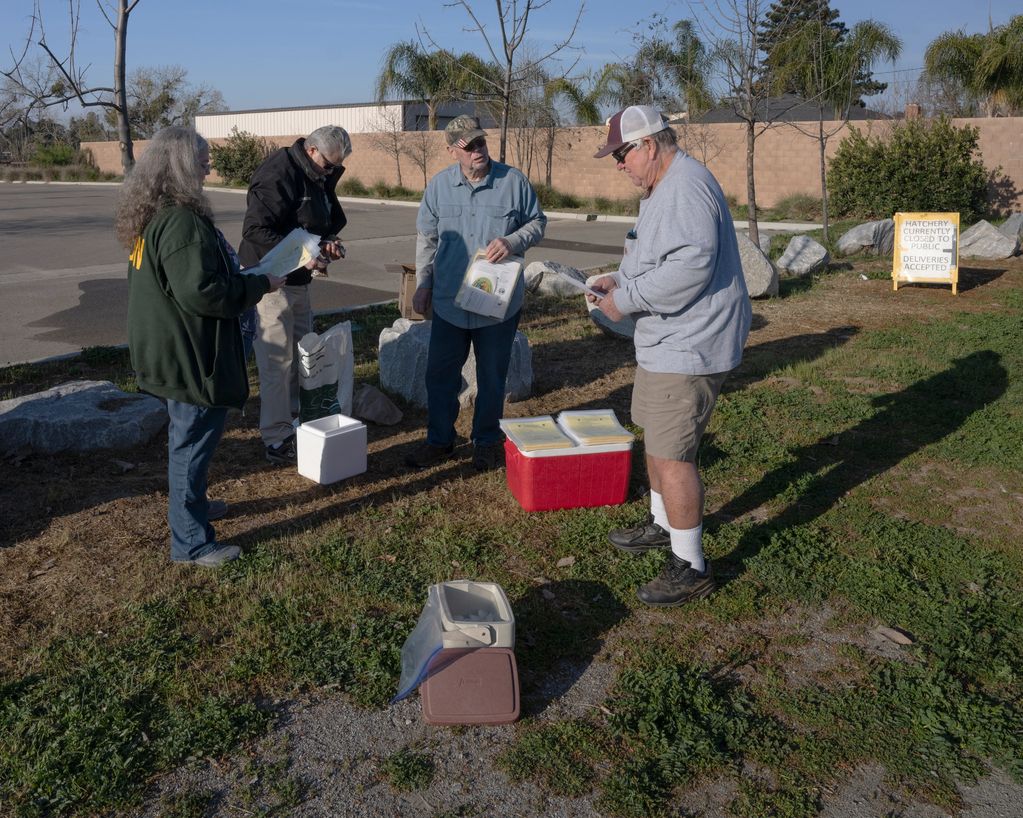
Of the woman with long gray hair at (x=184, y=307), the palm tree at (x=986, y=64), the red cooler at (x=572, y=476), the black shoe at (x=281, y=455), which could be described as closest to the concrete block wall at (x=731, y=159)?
the palm tree at (x=986, y=64)

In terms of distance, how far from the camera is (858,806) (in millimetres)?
2742

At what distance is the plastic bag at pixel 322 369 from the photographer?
5395mm

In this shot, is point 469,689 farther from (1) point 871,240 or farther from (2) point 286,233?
(1) point 871,240

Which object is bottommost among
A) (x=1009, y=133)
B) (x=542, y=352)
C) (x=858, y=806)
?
(x=858, y=806)

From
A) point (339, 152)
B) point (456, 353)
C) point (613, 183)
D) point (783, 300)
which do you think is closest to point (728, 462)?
point (456, 353)

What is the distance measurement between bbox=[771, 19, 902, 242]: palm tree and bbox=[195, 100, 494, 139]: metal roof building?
1349 centimetres

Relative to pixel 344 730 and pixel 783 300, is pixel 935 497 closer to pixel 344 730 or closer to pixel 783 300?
pixel 344 730

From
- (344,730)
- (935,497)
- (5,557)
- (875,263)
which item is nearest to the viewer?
(344,730)

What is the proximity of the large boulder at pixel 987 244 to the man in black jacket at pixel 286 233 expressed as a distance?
11.4 m

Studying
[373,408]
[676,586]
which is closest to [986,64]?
[373,408]

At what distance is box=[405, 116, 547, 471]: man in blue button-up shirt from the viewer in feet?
16.6

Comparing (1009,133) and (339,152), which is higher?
(1009,133)

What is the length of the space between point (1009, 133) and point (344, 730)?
21.0 m

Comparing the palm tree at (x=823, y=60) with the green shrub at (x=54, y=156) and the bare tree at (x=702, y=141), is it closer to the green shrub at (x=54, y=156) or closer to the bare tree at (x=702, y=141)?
the bare tree at (x=702, y=141)
